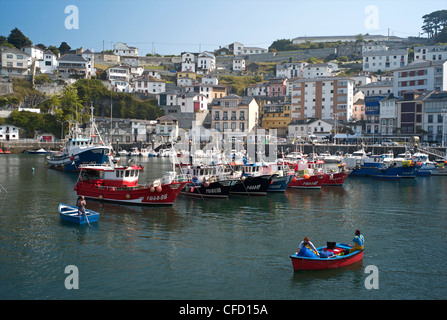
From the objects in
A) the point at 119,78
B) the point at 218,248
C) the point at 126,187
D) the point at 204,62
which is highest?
the point at 204,62

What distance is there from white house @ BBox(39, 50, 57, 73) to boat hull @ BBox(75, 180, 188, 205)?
3852 inches

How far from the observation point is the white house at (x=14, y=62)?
112 meters

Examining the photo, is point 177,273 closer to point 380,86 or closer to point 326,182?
point 326,182

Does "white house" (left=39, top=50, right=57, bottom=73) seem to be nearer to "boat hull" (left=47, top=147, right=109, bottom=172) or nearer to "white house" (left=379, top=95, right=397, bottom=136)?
"boat hull" (left=47, top=147, right=109, bottom=172)

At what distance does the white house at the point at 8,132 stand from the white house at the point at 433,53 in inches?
4206

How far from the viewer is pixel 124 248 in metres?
22.6

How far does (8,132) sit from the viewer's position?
10275cm

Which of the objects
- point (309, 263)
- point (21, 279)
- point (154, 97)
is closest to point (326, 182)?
point (309, 263)

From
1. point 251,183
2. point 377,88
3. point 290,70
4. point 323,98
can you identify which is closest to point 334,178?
point 251,183

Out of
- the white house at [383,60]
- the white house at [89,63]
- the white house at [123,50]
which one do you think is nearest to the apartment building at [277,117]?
the white house at [383,60]

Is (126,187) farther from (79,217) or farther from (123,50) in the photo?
(123,50)

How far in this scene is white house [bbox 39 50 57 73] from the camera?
4744 inches

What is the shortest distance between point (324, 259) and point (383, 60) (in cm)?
12479
